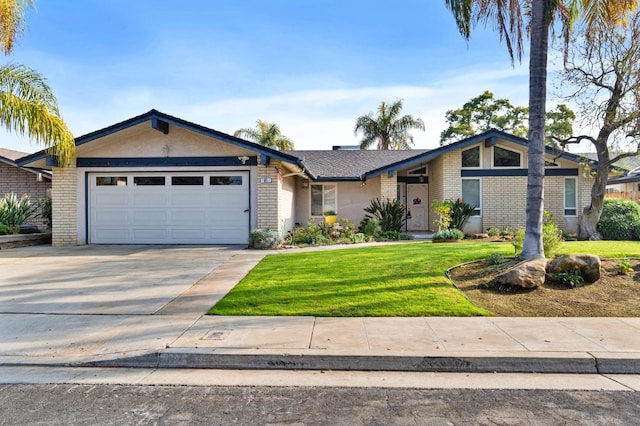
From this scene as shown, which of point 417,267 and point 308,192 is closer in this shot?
point 417,267

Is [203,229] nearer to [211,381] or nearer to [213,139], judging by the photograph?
[213,139]

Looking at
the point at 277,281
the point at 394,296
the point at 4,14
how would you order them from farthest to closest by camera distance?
the point at 4,14
the point at 277,281
the point at 394,296

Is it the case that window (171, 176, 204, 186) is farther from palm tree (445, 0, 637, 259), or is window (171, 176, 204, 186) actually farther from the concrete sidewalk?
palm tree (445, 0, 637, 259)

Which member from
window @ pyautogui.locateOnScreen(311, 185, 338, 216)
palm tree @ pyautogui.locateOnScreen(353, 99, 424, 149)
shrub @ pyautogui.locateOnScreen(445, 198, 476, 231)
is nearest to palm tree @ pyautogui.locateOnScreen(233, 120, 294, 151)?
palm tree @ pyautogui.locateOnScreen(353, 99, 424, 149)

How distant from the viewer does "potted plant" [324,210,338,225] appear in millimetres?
17938

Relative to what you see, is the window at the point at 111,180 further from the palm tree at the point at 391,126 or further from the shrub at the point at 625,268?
the palm tree at the point at 391,126

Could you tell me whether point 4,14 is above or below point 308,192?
above

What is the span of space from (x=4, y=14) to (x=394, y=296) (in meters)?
11.3

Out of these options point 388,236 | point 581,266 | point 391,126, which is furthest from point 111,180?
point 391,126

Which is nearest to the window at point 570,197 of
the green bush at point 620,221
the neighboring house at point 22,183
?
the green bush at point 620,221

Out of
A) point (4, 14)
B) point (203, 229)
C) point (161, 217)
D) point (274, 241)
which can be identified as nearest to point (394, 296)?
point (274, 241)

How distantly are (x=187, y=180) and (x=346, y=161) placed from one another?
30.7 feet

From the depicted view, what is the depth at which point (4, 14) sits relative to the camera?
9.89 meters

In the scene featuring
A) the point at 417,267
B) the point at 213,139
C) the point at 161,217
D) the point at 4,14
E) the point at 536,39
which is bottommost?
the point at 417,267
